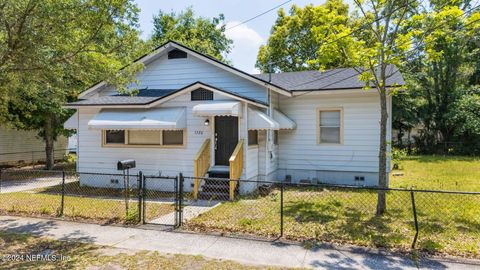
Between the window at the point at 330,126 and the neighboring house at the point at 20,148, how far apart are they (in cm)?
1609

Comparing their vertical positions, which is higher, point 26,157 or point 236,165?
point 236,165

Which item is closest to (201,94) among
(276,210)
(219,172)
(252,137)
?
(252,137)

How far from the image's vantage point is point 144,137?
1152 cm

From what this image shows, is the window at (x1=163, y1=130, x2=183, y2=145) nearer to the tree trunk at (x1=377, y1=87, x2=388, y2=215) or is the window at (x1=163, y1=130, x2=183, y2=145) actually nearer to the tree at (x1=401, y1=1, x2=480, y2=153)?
the tree trunk at (x1=377, y1=87, x2=388, y2=215)

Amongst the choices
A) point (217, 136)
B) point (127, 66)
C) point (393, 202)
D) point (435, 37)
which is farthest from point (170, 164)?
point (435, 37)

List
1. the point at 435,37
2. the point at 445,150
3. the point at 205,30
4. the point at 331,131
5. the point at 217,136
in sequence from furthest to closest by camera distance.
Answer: the point at 205,30, the point at 445,150, the point at 331,131, the point at 217,136, the point at 435,37

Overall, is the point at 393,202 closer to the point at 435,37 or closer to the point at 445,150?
the point at 435,37

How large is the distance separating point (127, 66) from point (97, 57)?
40.2 inches

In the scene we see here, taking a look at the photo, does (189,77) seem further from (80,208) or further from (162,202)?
(80,208)

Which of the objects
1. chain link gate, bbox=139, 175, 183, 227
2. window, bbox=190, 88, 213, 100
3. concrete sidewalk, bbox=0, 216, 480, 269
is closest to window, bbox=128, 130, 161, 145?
chain link gate, bbox=139, 175, 183, 227

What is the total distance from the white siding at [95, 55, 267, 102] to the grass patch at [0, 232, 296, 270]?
7.26m

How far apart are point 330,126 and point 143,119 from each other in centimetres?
669

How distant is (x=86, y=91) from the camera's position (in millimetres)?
13242

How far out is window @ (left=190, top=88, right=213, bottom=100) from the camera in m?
10.7
